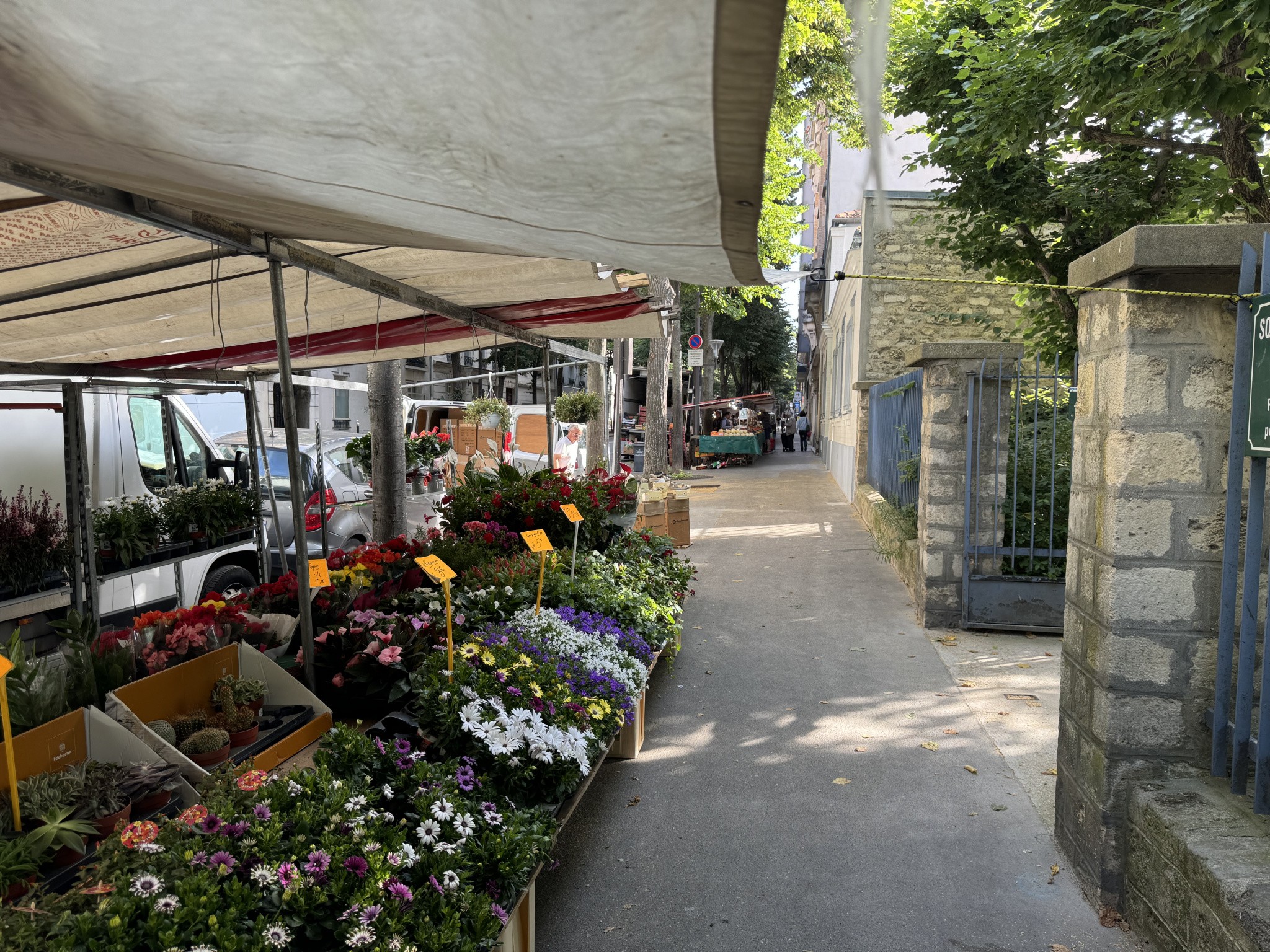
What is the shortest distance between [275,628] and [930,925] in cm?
278

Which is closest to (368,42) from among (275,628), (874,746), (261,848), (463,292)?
(261,848)

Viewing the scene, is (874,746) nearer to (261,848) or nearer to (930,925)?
(930,925)

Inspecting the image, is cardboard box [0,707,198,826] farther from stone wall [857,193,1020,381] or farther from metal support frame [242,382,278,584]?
stone wall [857,193,1020,381]

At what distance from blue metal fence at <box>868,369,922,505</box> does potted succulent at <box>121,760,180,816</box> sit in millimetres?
7206

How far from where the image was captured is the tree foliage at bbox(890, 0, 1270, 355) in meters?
5.39

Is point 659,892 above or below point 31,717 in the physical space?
below

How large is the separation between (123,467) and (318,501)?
2635mm

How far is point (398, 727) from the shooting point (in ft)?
9.88

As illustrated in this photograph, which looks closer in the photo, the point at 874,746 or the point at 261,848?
the point at 261,848

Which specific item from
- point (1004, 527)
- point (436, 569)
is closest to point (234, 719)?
point (436, 569)

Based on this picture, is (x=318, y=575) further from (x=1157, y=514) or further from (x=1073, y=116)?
(x=1073, y=116)

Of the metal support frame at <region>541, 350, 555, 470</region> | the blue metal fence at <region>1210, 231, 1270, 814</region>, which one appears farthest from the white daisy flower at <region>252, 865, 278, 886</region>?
the metal support frame at <region>541, 350, 555, 470</region>

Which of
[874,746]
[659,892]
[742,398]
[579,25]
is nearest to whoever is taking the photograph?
[579,25]

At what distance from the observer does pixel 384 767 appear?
8.30 feet
